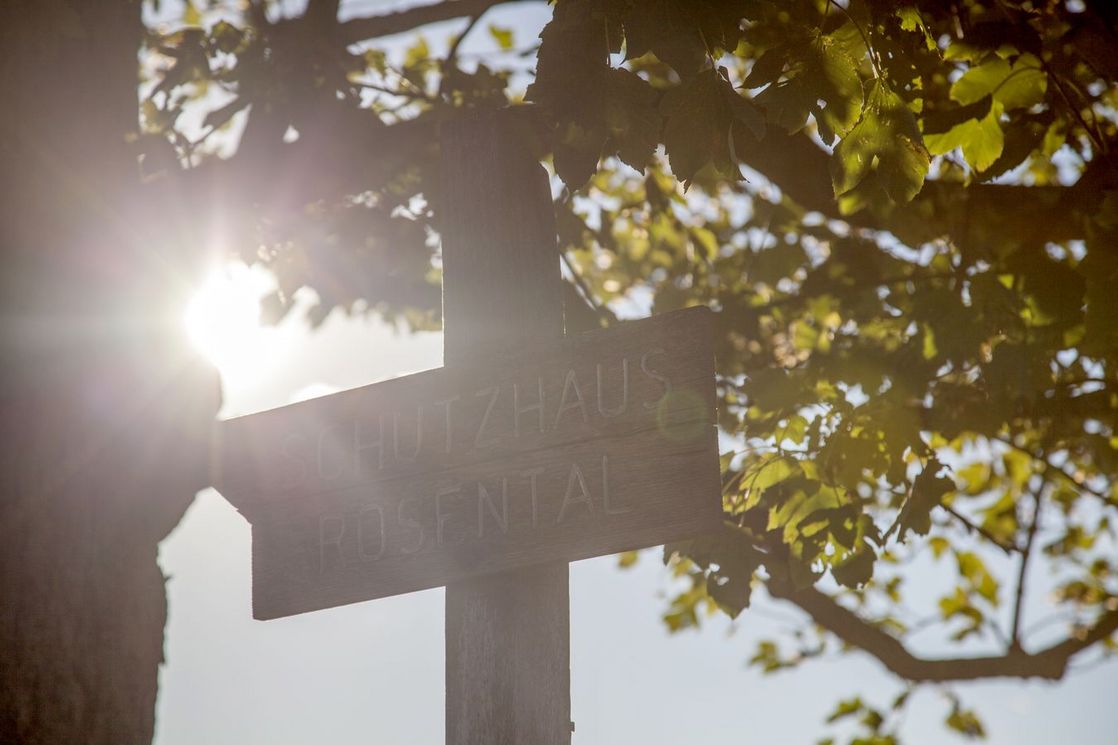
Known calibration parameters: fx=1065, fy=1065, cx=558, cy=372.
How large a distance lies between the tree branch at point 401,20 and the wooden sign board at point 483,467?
2755 mm

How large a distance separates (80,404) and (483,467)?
152 centimetres

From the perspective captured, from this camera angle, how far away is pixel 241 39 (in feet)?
15.3

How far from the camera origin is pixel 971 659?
4.89 meters

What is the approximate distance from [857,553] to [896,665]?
199 cm

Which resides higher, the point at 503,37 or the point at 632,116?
the point at 503,37

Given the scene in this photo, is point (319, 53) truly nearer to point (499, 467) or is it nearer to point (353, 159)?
point (353, 159)

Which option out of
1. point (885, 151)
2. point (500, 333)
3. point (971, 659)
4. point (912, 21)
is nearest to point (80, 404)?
point (500, 333)

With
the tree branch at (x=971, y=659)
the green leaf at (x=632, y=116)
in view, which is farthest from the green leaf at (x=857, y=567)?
the tree branch at (x=971, y=659)

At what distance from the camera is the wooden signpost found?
80.4 inches

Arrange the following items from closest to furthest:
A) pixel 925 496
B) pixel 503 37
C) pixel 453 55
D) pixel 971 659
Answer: pixel 925 496 < pixel 453 55 < pixel 971 659 < pixel 503 37

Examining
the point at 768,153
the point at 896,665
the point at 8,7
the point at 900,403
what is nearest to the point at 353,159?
the point at 8,7

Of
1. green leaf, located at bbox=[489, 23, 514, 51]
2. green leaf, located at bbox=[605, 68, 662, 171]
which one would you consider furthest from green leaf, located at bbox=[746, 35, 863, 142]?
green leaf, located at bbox=[489, 23, 514, 51]

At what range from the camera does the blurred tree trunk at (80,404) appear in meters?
2.82

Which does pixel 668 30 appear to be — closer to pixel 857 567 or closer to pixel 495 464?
pixel 495 464
